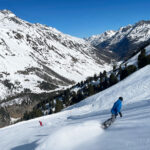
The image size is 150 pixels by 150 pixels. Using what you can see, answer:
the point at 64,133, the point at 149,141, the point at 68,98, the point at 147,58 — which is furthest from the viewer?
the point at 68,98

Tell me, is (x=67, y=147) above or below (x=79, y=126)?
below

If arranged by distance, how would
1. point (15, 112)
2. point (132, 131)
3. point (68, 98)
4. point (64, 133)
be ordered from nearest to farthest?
point (132, 131)
point (64, 133)
point (68, 98)
point (15, 112)

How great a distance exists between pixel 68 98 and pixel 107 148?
312 ft

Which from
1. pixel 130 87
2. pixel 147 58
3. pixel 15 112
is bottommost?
pixel 15 112

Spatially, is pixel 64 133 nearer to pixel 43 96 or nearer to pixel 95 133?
pixel 95 133

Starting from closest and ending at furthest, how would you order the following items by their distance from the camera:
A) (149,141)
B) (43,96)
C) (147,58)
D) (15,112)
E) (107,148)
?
1. (149,141)
2. (107,148)
3. (147,58)
4. (15,112)
5. (43,96)

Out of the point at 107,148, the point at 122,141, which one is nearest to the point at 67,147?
the point at 107,148

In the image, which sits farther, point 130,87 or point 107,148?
point 130,87

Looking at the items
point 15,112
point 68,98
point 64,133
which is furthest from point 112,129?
point 15,112

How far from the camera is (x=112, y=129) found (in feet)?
36.7

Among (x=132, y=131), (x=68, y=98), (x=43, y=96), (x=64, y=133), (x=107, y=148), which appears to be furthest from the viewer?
(x=43, y=96)

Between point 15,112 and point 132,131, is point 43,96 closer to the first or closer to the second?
point 15,112

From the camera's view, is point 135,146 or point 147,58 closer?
point 135,146

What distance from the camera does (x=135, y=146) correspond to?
768cm
